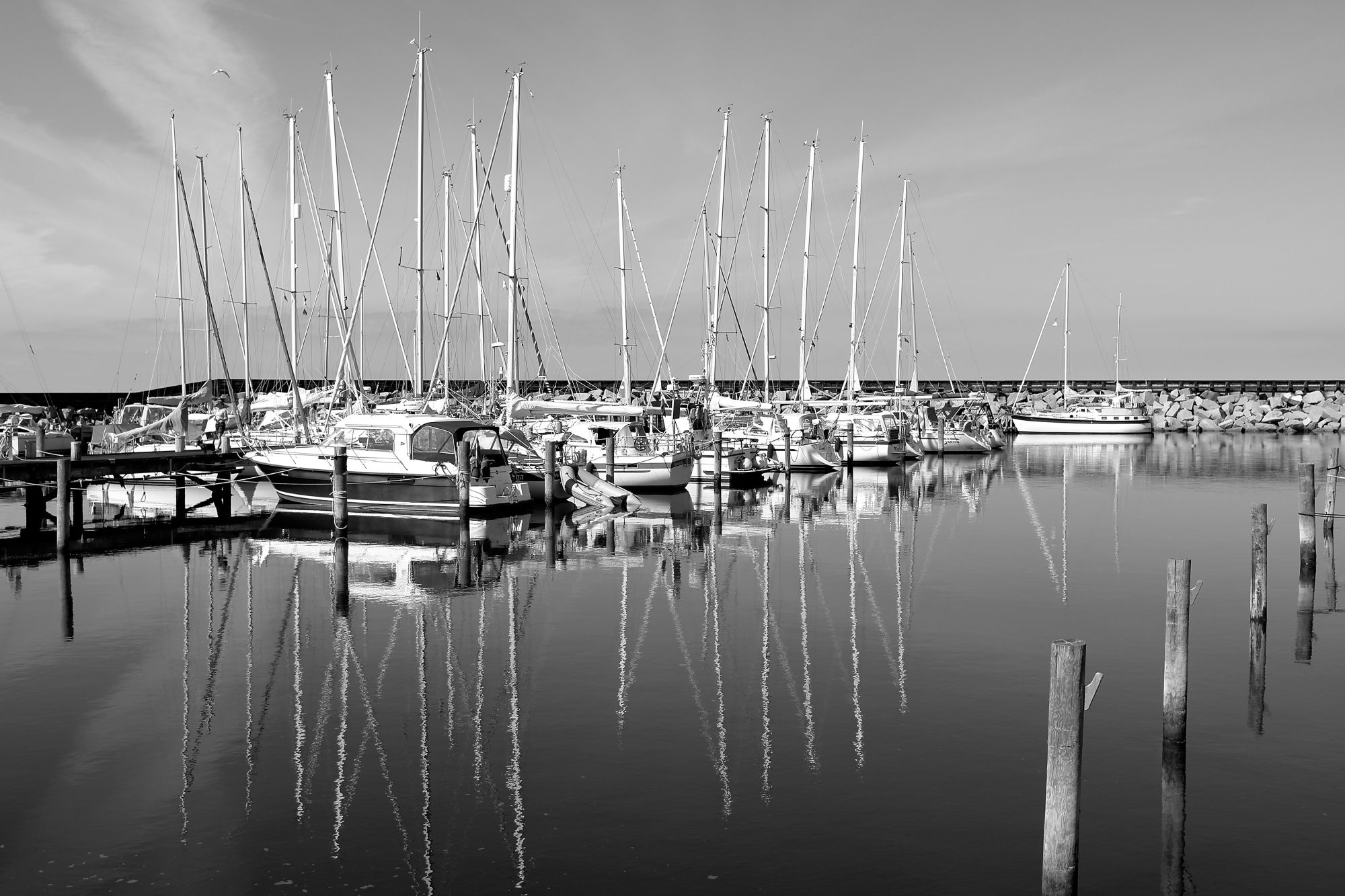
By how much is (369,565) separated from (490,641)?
8559 mm

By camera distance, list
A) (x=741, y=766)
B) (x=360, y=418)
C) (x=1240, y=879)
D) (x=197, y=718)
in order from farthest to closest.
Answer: (x=360, y=418) < (x=197, y=718) < (x=741, y=766) < (x=1240, y=879)

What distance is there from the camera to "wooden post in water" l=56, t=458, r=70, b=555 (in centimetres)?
2570

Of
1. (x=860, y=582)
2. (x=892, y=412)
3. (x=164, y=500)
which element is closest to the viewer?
(x=860, y=582)

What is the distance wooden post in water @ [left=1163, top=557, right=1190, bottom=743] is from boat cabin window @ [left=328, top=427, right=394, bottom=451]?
25147 millimetres

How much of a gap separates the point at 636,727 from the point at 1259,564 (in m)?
9.48

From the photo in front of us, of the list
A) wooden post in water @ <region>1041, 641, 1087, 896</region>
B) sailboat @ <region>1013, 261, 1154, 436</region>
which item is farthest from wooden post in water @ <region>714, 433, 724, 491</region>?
sailboat @ <region>1013, 261, 1154, 436</region>

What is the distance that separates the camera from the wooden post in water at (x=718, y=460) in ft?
136

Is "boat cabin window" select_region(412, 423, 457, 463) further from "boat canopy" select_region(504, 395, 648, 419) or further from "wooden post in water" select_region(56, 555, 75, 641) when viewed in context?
"wooden post in water" select_region(56, 555, 75, 641)

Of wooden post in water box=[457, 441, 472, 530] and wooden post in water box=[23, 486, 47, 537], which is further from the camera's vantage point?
wooden post in water box=[457, 441, 472, 530]

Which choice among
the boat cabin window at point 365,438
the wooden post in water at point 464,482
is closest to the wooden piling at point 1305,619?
the wooden post in water at point 464,482

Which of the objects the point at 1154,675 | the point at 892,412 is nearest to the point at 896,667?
the point at 1154,675

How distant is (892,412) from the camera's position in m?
62.9

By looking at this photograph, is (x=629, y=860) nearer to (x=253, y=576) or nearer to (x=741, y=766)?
(x=741, y=766)

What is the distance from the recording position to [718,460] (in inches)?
1682
